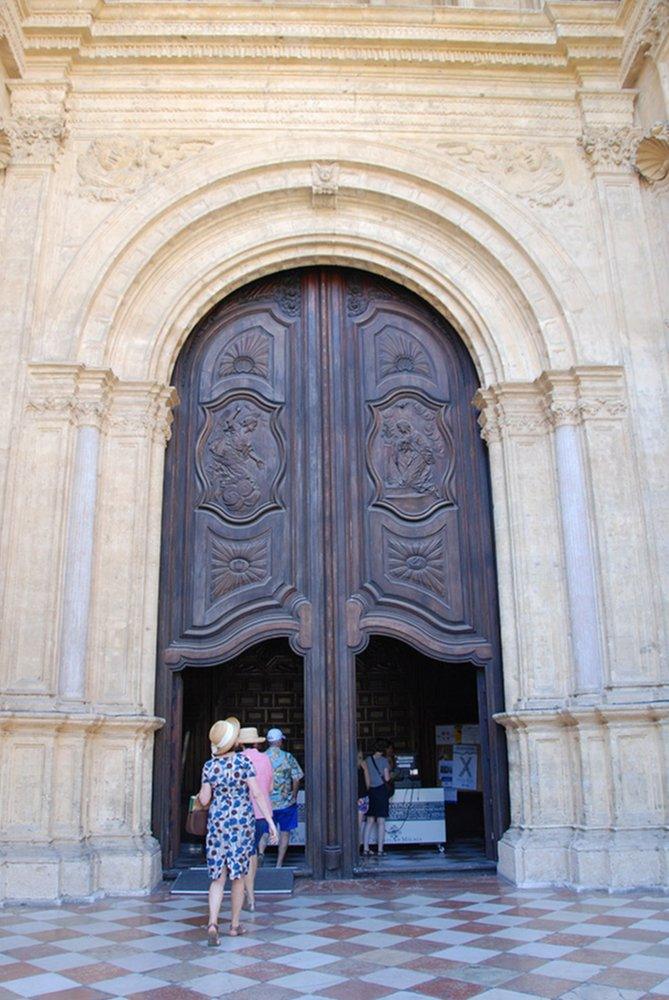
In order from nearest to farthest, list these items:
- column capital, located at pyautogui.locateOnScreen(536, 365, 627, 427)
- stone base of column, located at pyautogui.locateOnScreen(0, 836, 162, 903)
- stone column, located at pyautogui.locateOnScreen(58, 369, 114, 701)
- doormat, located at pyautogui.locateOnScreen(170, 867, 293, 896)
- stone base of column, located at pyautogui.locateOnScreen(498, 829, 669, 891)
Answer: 1. stone base of column, located at pyautogui.locateOnScreen(0, 836, 162, 903)
2. stone base of column, located at pyautogui.locateOnScreen(498, 829, 669, 891)
3. doormat, located at pyautogui.locateOnScreen(170, 867, 293, 896)
4. stone column, located at pyautogui.locateOnScreen(58, 369, 114, 701)
5. column capital, located at pyautogui.locateOnScreen(536, 365, 627, 427)

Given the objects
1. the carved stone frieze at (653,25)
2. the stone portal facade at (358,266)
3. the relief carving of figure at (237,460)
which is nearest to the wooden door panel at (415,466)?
the stone portal facade at (358,266)

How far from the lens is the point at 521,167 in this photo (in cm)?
838

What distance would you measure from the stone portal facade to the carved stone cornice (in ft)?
0.09

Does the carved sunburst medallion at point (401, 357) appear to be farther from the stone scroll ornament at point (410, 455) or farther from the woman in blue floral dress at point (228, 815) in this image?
the woman in blue floral dress at point (228, 815)

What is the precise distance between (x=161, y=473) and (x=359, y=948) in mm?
4375

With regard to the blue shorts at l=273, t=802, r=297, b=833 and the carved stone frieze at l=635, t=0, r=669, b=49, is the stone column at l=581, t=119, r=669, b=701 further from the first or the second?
the blue shorts at l=273, t=802, r=297, b=833

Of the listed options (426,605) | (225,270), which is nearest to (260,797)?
(426,605)

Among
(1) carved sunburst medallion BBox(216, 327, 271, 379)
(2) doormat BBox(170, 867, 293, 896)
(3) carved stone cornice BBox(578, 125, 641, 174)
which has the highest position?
(3) carved stone cornice BBox(578, 125, 641, 174)

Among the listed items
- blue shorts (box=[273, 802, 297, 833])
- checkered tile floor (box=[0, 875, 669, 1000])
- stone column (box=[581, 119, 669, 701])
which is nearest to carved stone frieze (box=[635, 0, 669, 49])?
stone column (box=[581, 119, 669, 701])

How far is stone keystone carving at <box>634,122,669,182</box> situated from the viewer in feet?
25.1

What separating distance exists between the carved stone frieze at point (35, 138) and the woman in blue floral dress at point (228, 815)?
5.73 m

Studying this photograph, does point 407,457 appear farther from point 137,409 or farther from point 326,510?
point 137,409

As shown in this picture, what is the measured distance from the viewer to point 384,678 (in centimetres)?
1132

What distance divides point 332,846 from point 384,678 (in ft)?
13.9
